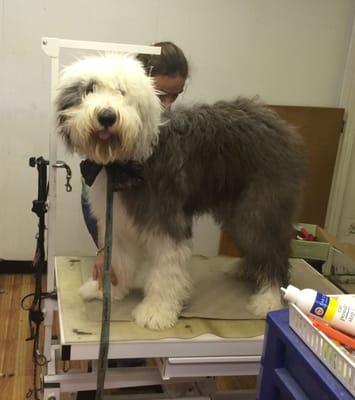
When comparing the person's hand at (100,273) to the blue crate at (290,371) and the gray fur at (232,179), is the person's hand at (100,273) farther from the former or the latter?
the blue crate at (290,371)

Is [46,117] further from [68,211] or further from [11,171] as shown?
→ [68,211]

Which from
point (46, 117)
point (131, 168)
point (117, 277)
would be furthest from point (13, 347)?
point (131, 168)

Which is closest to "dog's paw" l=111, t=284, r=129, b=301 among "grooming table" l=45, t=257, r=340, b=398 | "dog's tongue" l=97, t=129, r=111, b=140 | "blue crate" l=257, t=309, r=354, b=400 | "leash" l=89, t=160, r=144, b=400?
"grooming table" l=45, t=257, r=340, b=398

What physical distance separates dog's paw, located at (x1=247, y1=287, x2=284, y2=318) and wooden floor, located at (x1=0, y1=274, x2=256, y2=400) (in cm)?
82

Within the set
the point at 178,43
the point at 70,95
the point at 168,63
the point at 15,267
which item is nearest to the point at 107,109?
the point at 70,95

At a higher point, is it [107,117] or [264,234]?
[107,117]

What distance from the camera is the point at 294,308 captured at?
3.14 feet

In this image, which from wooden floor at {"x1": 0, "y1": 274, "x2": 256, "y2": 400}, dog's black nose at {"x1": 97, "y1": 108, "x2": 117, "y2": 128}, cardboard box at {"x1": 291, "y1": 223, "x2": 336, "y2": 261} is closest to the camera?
dog's black nose at {"x1": 97, "y1": 108, "x2": 117, "y2": 128}

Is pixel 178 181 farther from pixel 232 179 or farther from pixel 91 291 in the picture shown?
pixel 91 291

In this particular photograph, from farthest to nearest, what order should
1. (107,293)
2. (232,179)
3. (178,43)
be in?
(178,43) → (232,179) → (107,293)

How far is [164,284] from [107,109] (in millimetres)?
567

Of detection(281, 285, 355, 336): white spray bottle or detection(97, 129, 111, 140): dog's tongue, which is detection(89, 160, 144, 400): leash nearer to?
detection(97, 129, 111, 140): dog's tongue

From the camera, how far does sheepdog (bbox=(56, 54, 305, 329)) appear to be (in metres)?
1.31

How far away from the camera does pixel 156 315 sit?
1474 mm
